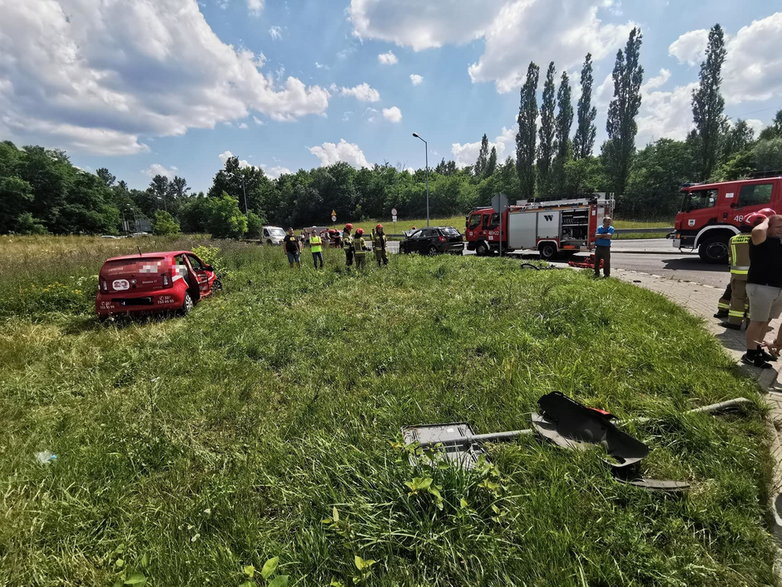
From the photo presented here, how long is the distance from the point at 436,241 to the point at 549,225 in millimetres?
5419

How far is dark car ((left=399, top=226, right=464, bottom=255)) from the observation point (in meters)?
18.4

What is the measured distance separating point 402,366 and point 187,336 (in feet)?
12.3

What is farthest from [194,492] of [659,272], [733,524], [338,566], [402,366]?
[659,272]

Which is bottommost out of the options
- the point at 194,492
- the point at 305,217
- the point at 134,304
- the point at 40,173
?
the point at 194,492

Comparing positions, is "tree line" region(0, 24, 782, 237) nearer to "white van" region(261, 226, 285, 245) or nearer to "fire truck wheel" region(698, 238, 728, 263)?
"white van" region(261, 226, 285, 245)

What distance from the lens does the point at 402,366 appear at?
163 inches

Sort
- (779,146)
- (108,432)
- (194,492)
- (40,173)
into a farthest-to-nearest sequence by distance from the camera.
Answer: (40,173), (779,146), (108,432), (194,492)

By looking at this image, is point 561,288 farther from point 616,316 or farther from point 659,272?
point 659,272

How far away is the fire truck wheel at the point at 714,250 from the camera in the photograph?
1195 centimetres

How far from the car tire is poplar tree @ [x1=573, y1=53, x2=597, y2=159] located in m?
42.1

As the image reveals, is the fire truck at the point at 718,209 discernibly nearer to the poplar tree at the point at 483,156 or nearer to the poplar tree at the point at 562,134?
the poplar tree at the point at 562,134

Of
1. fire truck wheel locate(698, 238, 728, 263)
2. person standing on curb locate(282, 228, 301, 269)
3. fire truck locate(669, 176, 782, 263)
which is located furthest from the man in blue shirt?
person standing on curb locate(282, 228, 301, 269)

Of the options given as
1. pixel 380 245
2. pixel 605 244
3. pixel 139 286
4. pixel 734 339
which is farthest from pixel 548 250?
pixel 139 286

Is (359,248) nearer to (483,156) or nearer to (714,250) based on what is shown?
(714,250)
